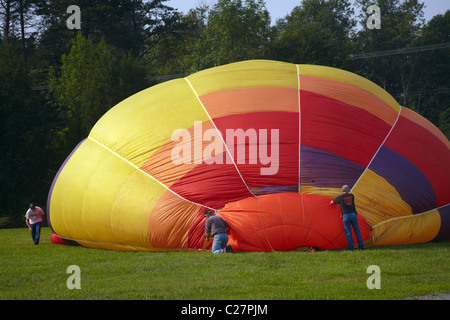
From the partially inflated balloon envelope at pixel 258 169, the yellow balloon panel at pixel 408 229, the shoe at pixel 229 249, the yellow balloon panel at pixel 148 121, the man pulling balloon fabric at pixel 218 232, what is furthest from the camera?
the yellow balloon panel at pixel 148 121

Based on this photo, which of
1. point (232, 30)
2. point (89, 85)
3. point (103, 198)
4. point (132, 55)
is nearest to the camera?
point (103, 198)

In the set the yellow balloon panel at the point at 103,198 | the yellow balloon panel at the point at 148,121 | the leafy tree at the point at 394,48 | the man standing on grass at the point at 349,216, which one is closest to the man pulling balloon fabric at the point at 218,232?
the yellow balloon panel at the point at 103,198

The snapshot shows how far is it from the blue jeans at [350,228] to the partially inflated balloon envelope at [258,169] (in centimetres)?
25

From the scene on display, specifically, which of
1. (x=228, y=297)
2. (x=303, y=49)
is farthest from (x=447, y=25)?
(x=228, y=297)

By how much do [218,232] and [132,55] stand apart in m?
30.3

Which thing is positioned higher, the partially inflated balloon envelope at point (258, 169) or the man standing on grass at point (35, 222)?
the partially inflated balloon envelope at point (258, 169)

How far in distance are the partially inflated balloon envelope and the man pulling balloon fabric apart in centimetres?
29

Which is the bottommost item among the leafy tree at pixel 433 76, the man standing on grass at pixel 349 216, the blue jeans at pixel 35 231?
the blue jeans at pixel 35 231

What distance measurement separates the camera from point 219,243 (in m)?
11.9

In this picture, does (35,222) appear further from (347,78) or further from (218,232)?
(347,78)

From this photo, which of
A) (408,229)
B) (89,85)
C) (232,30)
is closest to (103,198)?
(408,229)

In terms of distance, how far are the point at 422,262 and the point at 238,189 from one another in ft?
12.4

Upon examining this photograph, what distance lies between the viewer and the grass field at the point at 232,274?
816 centimetres

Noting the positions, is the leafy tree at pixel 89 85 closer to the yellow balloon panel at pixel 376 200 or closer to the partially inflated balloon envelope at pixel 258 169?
A: the partially inflated balloon envelope at pixel 258 169
